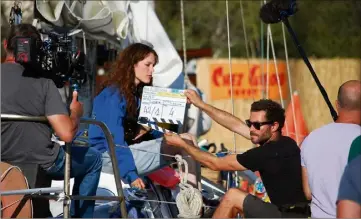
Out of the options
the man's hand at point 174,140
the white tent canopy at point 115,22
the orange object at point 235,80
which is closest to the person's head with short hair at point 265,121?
the man's hand at point 174,140

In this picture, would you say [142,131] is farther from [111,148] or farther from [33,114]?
[33,114]

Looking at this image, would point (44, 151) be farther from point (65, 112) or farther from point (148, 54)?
point (148, 54)

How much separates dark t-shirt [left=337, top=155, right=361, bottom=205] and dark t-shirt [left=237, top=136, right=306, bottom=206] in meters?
1.28

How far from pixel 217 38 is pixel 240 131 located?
61.0 feet

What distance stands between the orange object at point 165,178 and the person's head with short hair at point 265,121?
1190 mm

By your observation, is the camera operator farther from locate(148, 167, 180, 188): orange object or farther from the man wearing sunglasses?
locate(148, 167, 180, 188): orange object

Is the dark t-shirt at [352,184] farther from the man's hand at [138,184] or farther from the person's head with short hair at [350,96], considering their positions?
the man's hand at [138,184]

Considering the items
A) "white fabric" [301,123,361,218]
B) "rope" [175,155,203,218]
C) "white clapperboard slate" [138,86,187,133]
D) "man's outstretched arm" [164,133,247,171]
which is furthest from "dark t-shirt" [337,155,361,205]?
"white clapperboard slate" [138,86,187,133]

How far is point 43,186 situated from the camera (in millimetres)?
6812

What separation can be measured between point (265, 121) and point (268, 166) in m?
0.32

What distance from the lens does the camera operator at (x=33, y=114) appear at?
645 cm

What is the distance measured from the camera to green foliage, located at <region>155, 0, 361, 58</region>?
41.8 feet

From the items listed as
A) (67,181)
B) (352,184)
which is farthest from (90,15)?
(352,184)

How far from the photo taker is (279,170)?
268 inches
